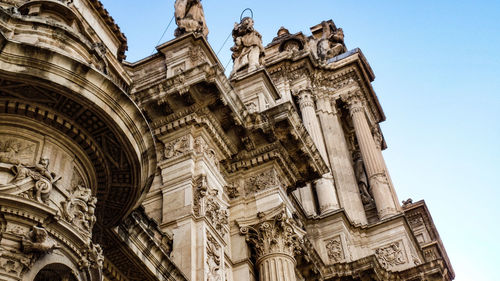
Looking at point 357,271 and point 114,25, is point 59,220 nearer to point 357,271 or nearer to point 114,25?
point 114,25

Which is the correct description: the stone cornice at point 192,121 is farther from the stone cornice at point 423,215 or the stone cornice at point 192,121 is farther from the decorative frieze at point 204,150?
the stone cornice at point 423,215

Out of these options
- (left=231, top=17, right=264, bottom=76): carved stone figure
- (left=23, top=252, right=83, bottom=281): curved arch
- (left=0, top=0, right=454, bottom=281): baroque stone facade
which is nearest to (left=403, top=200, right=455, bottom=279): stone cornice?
(left=0, top=0, right=454, bottom=281): baroque stone facade

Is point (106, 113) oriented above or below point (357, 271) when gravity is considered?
below

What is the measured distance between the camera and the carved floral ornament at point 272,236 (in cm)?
1443

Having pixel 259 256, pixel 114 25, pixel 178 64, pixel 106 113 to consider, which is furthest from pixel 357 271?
pixel 106 113

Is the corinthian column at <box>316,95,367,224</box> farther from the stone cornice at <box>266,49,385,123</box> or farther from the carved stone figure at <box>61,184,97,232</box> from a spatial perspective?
the carved stone figure at <box>61,184,97,232</box>

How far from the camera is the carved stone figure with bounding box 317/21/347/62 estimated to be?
35.4m

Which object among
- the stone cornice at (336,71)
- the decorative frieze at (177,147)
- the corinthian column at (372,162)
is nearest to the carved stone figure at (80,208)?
the decorative frieze at (177,147)

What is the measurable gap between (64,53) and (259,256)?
7.23m

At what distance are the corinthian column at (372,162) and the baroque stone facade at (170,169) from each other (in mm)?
86

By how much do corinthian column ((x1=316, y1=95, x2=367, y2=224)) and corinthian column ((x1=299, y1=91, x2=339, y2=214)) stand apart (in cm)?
35

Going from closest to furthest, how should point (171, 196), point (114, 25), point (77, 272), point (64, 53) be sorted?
point (77, 272) → point (64, 53) → point (171, 196) → point (114, 25)

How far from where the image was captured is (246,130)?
15766 millimetres

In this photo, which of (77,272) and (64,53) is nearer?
(77,272)
